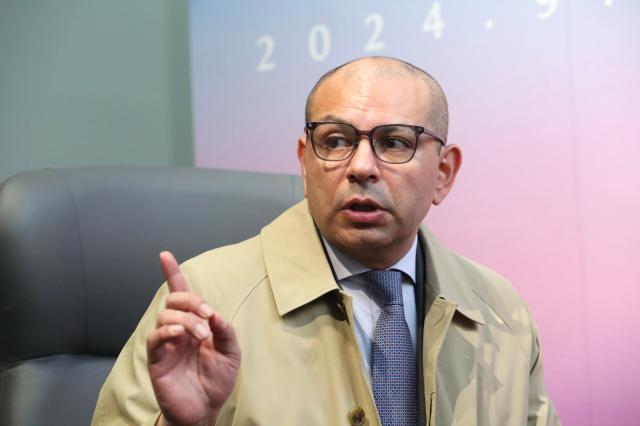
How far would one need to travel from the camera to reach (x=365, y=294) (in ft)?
4.19

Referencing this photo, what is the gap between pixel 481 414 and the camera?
4.11ft

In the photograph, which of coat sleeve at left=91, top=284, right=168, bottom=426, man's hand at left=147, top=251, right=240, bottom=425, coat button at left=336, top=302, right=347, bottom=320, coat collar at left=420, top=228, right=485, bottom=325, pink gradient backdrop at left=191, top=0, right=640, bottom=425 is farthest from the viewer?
pink gradient backdrop at left=191, top=0, right=640, bottom=425

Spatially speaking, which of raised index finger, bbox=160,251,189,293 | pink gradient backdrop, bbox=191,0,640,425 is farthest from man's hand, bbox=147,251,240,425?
pink gradient backdrop, bbox=191,0,640,425

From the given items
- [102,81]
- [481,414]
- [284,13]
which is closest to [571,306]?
[481,414]

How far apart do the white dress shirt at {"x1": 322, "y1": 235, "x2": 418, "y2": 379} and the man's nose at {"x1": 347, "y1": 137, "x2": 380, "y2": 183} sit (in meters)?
0.14

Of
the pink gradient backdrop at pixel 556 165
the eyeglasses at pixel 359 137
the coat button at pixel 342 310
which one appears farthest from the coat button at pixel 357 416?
the pink gradient backdrop at pixel 556 165

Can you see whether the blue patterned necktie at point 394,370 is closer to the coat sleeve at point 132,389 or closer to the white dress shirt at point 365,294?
the white dress shirt at point 365,294

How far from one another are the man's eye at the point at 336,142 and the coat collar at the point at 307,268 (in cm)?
14

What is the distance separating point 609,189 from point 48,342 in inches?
41.8

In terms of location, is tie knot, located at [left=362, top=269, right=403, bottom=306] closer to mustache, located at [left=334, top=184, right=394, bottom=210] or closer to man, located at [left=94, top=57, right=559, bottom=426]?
man, located at [left=94, top=57, right=559, bottom=426]

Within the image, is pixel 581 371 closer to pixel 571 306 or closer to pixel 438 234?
pixel 571 306

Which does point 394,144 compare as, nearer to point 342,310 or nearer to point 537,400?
point 342,310

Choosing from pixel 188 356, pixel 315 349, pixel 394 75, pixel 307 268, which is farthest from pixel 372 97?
pixel 188 356

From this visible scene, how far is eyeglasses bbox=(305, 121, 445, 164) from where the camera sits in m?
1.23
